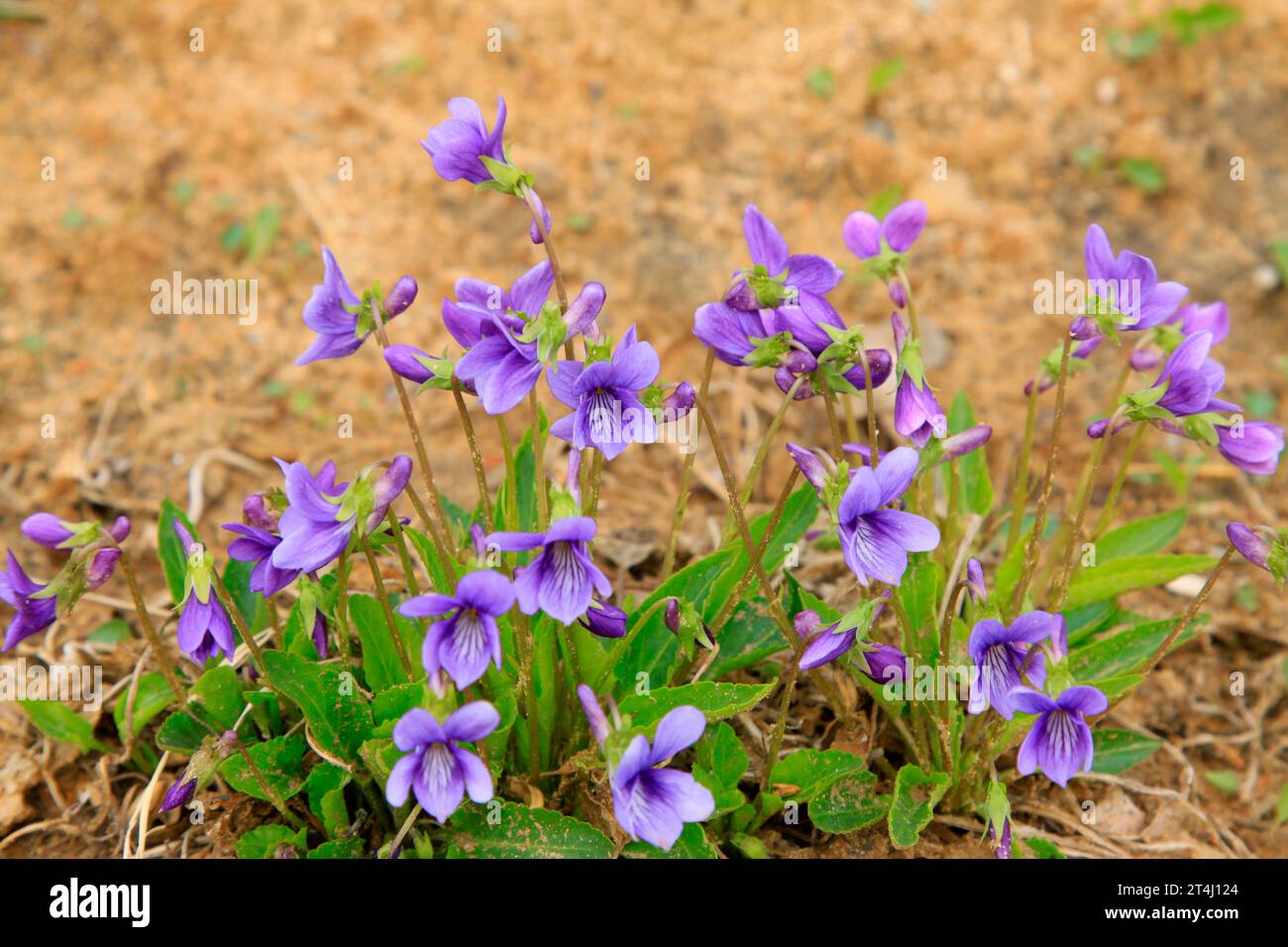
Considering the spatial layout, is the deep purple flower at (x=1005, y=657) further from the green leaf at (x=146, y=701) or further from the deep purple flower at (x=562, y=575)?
the green leaf at (x=146, y=701)

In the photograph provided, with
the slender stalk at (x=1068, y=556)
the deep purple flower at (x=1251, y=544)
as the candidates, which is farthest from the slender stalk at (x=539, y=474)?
the deep purple flower at (x=1251, y=544)

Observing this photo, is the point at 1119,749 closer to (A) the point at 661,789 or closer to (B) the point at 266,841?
(A) the point at 661,789

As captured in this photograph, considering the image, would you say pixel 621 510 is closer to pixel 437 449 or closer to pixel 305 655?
pixel 437 449

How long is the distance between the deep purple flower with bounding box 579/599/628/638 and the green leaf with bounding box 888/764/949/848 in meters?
0.71

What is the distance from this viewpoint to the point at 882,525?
205cm

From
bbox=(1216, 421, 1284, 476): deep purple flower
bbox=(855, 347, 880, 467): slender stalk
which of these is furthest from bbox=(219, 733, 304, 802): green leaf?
bbox=(1216, 421, 1284, 476): deep purple flower

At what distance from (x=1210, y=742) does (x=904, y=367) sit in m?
1.70

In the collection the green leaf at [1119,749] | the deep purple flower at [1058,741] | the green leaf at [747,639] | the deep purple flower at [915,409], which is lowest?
the green leaf at [1119,749]

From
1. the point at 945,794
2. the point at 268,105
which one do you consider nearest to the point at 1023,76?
the point at 268,105

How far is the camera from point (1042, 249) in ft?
14.9

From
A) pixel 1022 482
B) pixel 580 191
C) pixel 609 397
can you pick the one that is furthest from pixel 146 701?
pixel 580 191

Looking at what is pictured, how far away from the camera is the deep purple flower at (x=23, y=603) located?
214 centimetres

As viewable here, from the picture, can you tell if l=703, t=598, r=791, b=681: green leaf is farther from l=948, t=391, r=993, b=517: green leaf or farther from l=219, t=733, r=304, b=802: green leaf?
l=219, t=733, r=304, b=802: green leaf

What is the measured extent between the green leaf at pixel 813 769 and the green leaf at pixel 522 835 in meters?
0.41
